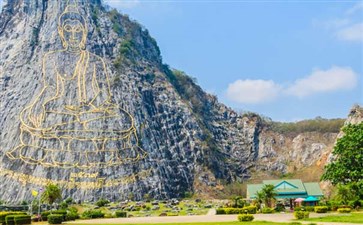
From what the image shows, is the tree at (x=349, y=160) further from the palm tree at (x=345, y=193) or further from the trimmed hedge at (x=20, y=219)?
the trimmed hedge at (x=20, y=219)

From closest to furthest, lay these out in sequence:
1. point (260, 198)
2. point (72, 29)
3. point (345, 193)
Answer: point (345, 193)
point (260, 198)
point (72, 29)

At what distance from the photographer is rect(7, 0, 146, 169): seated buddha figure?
77688mm

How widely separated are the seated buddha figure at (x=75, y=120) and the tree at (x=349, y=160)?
3916cm

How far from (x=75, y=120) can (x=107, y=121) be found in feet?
18.4

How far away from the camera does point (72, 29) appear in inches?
3745

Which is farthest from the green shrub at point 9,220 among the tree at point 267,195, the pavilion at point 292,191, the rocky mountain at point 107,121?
the pavilion at point 292,191

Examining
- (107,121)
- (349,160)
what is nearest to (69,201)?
(107,121)

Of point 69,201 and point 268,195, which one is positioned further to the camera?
point 69,201

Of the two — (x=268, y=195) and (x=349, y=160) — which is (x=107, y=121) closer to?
(x=268, y=195)

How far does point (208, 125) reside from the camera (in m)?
102

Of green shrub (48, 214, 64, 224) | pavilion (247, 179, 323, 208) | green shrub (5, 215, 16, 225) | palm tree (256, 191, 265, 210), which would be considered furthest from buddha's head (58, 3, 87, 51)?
green shrub (5, 215, 16, 225)

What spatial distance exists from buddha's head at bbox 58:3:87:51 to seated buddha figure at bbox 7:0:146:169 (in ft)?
0.73

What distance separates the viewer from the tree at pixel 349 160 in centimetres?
4816

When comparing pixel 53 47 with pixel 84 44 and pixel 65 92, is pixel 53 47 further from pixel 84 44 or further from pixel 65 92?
pixel 65 92
